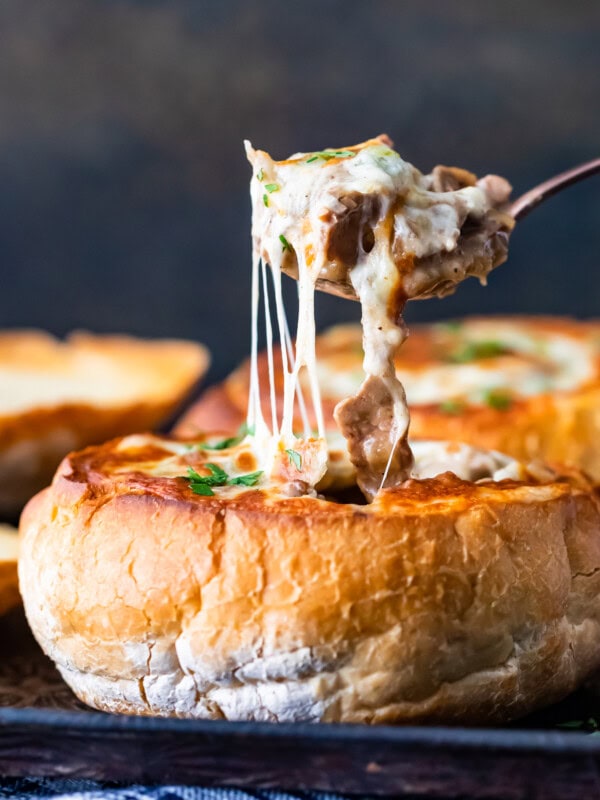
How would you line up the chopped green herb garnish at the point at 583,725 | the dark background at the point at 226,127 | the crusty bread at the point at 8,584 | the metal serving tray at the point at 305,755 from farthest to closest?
the dark background at the point at 226,127 < the crusty bread at the point at 8,584 < the chopped green herb garnish at the point at 583,725 < the metal serving tray at the point at 305,755

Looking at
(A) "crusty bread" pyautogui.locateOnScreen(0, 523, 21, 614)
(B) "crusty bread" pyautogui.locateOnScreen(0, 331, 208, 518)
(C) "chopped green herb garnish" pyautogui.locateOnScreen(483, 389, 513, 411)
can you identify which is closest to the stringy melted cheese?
(A) "crusty bread" pyautogui.locateOnScreen(0, 523, 21, 614)

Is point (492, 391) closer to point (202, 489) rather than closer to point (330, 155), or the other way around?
point (330, 155)

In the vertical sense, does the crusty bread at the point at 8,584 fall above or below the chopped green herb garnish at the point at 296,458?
below

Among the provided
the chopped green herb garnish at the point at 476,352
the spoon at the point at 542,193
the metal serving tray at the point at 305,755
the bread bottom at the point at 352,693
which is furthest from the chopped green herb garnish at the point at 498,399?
the metal serving tray at the point at 305,755

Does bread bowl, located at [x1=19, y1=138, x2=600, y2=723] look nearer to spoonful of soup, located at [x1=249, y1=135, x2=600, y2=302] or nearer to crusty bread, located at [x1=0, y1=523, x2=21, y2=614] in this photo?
spoonful of soup, located at [x1=249, y1=135, x2=600, y2=302]

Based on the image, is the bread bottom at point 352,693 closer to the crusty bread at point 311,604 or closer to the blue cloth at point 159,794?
the crusty bread at point 311,604

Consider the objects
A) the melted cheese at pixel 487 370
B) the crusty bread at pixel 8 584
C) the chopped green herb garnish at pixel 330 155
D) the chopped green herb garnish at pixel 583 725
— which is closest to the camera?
the chopped green herb garnish at pixel 583 725

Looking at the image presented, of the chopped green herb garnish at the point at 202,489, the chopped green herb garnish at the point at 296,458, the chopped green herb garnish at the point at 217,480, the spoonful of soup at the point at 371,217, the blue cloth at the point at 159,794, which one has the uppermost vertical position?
the spoonful of soup at the point at 371,217
